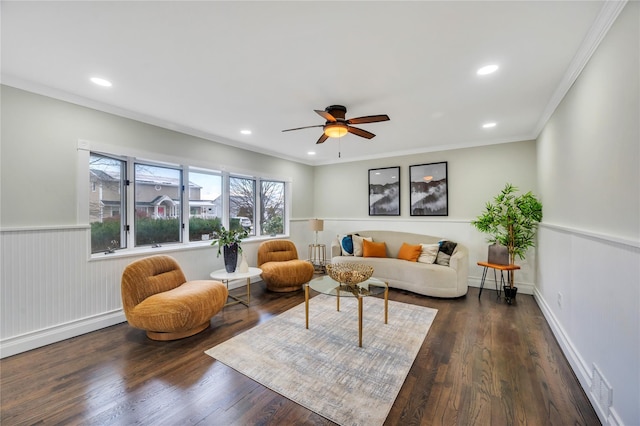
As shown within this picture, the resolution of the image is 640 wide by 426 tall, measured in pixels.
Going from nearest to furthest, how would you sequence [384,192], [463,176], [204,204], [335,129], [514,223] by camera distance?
[335,129] → [514,223] → [204,204] → [463,176] → [384,192]

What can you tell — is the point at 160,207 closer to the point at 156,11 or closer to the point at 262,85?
the point at 262,85

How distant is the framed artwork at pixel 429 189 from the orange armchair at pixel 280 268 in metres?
2.52

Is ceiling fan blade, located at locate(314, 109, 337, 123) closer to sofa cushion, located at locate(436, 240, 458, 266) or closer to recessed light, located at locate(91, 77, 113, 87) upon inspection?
recessed light, located at locate(91, 77, 113, 87)

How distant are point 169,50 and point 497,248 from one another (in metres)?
4.86

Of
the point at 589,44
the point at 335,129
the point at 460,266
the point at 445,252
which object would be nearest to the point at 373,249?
the point at 445,252

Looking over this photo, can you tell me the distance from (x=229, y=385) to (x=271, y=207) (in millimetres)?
4040

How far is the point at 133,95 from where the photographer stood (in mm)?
2848

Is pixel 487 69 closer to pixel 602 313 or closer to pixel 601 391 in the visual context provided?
pixel 602 313

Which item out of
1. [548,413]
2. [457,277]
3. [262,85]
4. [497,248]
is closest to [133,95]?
[262,85]

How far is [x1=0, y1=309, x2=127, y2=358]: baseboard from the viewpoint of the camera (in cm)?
250

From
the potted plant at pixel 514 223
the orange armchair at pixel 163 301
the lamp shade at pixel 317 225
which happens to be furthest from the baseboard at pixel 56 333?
the potted plant at pixel 514 223

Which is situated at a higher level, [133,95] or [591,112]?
[133,95]

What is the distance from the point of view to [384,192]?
5742 millimetres

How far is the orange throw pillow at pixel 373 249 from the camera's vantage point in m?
5.12
